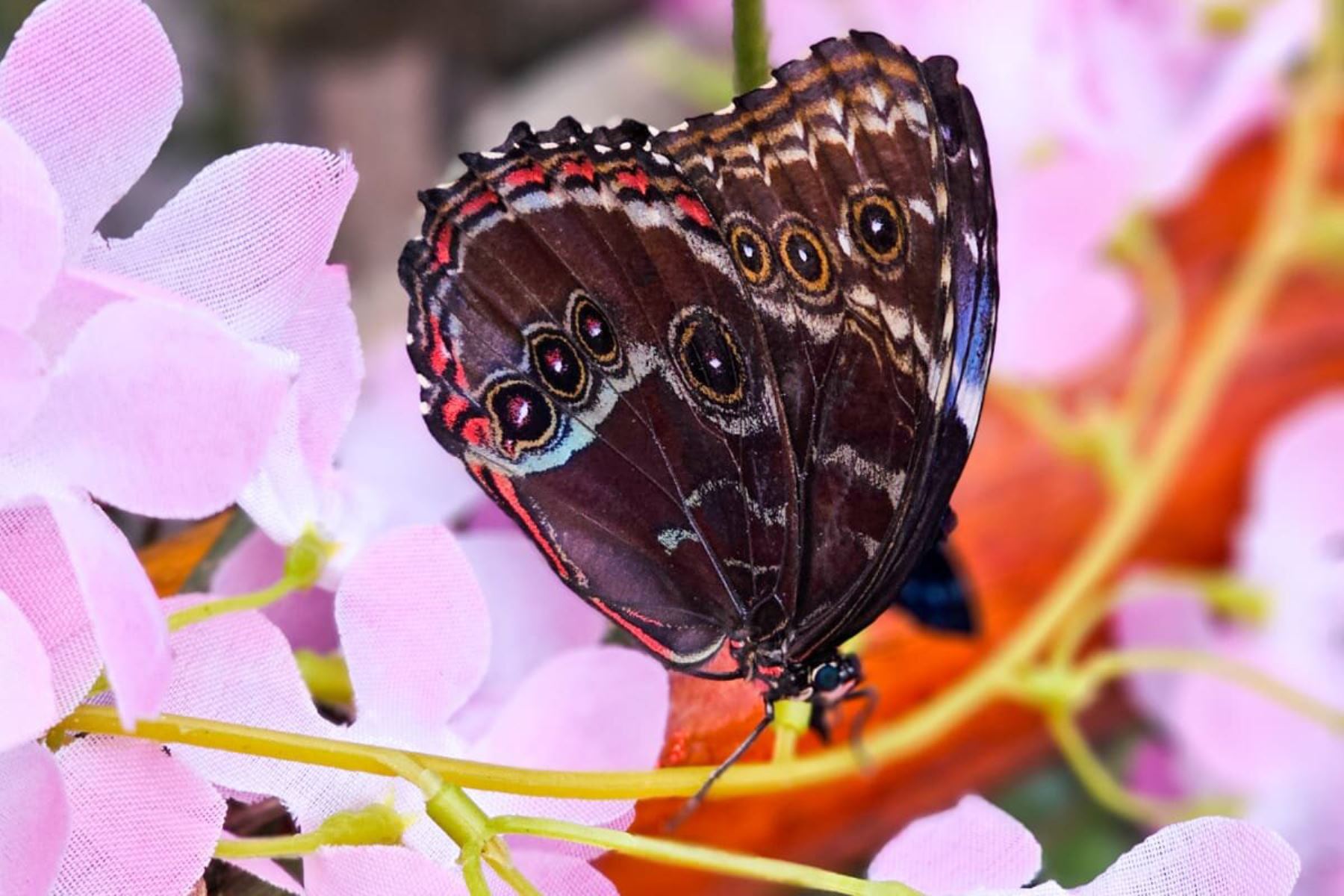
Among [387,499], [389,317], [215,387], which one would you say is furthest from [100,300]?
[389,317]

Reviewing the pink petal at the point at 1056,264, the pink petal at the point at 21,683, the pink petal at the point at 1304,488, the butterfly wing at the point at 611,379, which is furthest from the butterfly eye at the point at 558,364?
the pink petal at the point at 1304,488

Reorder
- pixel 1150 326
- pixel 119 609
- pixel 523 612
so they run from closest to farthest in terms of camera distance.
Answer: pixel 119 609 → pixel 523 612 → pixel 1150 326

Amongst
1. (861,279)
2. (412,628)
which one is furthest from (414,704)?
(861,279)

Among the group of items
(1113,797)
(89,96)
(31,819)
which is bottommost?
(1113,797)

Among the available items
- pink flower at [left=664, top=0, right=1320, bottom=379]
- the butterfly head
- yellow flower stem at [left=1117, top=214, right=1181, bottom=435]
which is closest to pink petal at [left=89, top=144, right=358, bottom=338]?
the butterfly head

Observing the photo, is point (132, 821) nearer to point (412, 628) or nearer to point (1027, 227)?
point (412, 628)

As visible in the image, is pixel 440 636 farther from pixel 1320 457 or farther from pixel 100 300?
pixel 1320 457
